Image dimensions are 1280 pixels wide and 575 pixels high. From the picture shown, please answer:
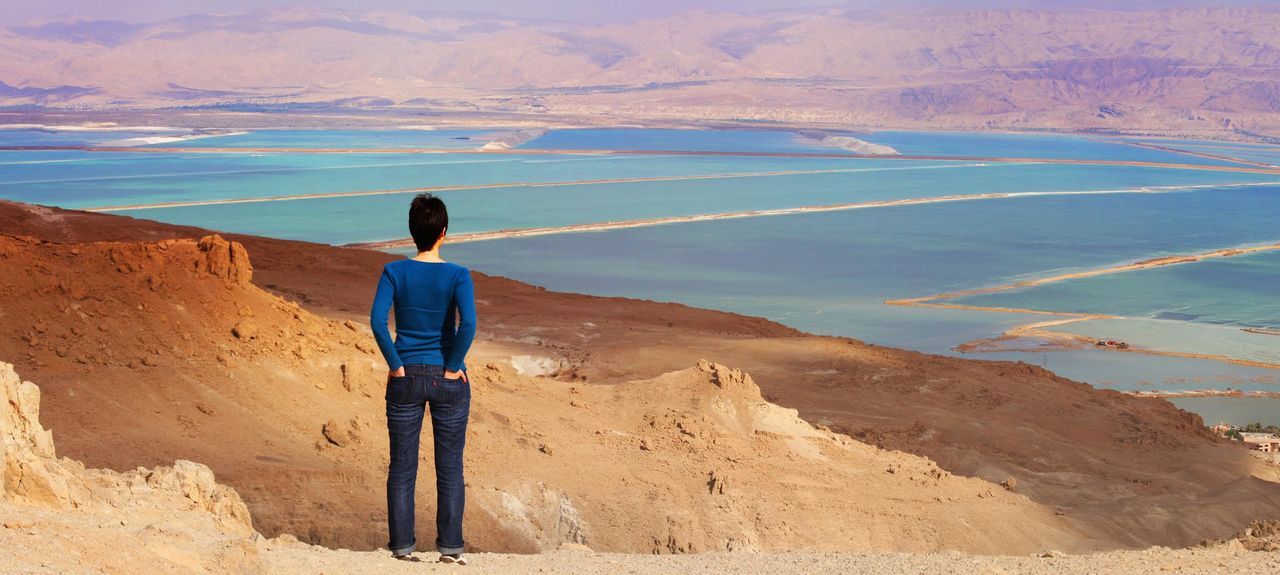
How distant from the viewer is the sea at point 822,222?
105 ft

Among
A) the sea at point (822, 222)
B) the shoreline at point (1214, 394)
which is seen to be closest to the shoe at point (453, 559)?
the sea at point (822, 222)

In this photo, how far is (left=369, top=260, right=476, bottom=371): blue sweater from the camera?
5.71 meters

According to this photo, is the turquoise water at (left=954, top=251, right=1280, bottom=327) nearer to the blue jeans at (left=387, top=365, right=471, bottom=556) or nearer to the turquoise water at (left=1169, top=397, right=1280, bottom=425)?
the turquoise water at (left=1169, top=397, right=1280, bottom=425)

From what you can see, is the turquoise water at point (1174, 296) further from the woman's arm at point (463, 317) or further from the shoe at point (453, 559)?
the woman's arm at point (463, 317)

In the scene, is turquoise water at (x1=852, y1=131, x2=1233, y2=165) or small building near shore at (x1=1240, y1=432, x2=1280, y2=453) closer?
small building near shore at (x1=1240, y1=432, x2=1280, y2=453)

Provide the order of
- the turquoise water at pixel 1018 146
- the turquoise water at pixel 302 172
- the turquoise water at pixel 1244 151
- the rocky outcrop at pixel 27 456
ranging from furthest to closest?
the turquoise water at pixel 1244 151 < the turquoise water at pixel 1018 146 < the turquoise water at pixel 302 172 < the rocky outcrop at pixel 27 456

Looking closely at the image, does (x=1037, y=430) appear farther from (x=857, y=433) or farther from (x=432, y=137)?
(x=432, y=137)

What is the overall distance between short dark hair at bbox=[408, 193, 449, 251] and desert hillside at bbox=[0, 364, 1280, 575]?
146cm

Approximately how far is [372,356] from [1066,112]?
178183 mm

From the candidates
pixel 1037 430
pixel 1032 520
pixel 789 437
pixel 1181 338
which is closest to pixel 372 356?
pixel 789 437

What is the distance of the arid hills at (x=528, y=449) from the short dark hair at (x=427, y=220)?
275 centimetres

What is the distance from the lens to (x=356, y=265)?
91.4ft

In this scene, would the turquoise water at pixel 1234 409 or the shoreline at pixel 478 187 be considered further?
the shoreline at pixel 478 187

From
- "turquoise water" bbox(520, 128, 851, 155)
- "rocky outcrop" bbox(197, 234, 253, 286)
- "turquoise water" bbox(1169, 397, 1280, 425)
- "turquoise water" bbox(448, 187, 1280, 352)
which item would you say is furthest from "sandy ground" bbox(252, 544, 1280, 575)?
"turquoise water" bbox(520, 128, 851, 155)
